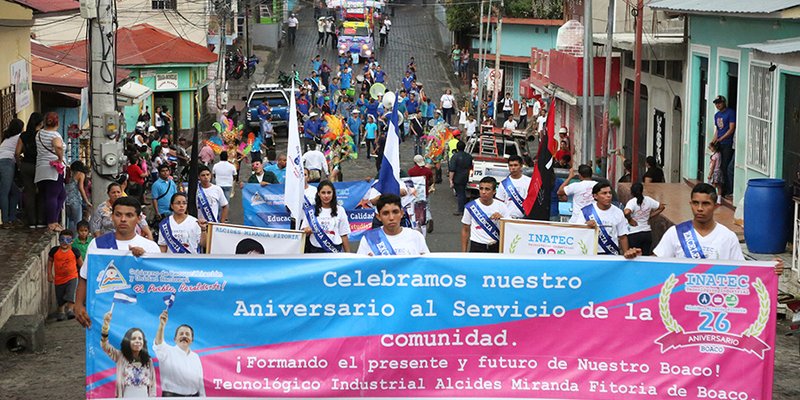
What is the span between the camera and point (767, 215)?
16.6 metres

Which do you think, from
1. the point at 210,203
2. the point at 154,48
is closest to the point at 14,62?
the point at 210,203

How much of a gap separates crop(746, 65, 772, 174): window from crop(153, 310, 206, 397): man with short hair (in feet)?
41.4

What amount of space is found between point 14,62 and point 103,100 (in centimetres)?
432

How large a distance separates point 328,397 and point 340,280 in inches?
29.7

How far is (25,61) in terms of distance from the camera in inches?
910

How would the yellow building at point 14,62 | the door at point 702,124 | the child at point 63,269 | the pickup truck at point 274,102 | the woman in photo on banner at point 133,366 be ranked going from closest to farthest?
the woman in photo on banner at point 133,366
the child at point 63,269
the yellow building at point 14,62
the door at point 702,124
the pickup truck at point 274,102

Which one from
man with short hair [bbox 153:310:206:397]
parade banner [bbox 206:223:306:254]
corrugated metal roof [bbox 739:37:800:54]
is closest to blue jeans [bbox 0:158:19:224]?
parade banner [bbox 206:223:306:254]

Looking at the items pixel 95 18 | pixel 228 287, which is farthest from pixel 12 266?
pixel 228 287

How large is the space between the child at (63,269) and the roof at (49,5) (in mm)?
5867

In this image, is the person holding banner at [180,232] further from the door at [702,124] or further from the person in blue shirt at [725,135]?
the door at [702,124]

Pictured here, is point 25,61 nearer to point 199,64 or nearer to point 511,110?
point 199,64

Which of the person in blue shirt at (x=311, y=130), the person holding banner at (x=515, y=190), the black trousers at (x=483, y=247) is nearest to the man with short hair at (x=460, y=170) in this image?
the person in blue shirt at (x=311, y=130)

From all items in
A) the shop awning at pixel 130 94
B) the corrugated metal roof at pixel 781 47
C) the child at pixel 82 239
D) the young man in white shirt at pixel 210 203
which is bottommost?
the child at pixel 82 239

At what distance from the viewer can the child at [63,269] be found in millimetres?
15570
